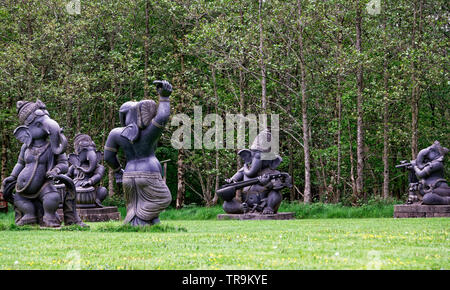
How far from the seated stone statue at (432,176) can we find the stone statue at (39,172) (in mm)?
10554

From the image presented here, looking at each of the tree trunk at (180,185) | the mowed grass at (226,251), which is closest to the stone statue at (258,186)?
the mowed grass at (226,251)

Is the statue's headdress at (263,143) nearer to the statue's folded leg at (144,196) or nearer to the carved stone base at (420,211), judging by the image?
the carved stone base at (420,211)

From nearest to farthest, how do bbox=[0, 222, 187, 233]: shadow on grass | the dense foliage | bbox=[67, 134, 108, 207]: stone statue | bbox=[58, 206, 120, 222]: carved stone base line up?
bbox=[0, 222, 187, 233]: shadow on grass
bbox=[58, 206, 120, 222]: carved stone base
bbox=[67, 134, 108, 207]: stone statue
the dense foliage

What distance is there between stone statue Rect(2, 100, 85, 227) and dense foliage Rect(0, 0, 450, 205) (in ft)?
43.0

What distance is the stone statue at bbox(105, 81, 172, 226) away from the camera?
40.1ft

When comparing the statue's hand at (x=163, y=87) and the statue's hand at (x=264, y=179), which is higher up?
the statue's hand at (x=163, y=87)

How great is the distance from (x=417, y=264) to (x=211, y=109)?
26559 millimetres

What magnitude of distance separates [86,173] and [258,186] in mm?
5516

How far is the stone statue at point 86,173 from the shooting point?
20016mm

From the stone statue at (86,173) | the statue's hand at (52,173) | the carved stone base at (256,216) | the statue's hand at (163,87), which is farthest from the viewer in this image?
the stone statue at (86,173)

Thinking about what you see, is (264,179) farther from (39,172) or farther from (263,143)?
(39,172)

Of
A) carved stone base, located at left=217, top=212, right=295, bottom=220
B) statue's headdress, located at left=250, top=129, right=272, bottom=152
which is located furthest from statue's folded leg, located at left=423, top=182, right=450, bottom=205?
statue's headdress, located at left=250, top=129, right=272, bottom=152

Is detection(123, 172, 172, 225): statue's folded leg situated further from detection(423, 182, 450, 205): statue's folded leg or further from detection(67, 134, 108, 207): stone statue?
detection(423, 182, 450, 205): statue's folded leg
